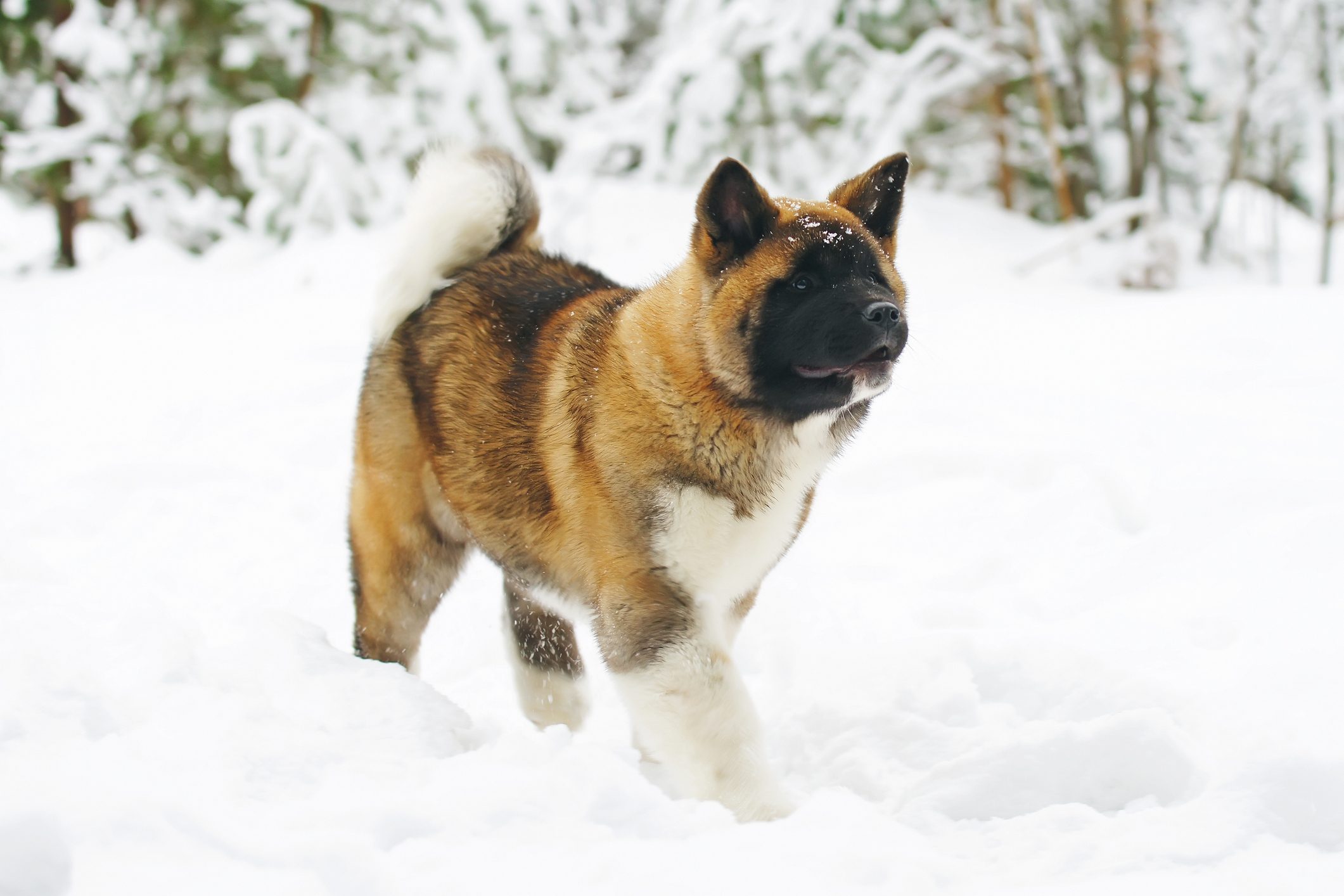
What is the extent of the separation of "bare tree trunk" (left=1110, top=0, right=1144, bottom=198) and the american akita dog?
7.72m

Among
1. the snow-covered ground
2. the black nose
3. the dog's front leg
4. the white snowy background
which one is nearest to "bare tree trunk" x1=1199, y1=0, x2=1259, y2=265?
the white snowy background

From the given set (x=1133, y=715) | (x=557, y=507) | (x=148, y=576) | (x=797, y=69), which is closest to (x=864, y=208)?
(x=557, y=507)

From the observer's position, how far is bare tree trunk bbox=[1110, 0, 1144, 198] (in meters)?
9.37

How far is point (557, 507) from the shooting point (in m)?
2.88

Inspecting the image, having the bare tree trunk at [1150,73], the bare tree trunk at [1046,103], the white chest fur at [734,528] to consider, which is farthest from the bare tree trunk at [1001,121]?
the white chest fur at [734,528]

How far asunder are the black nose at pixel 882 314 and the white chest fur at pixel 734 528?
34 cm

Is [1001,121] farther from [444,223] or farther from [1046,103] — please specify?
[444,223]

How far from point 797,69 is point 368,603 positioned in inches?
275

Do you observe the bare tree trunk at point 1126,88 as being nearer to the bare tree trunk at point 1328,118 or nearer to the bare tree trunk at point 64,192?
the bare tree trunk at point 1328,118

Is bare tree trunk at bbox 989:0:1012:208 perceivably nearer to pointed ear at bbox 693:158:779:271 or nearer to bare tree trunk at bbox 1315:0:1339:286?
bare tree trunk at bbox 1315:0:1339:286

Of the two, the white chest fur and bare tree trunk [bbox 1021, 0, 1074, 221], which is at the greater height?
the white chest fur

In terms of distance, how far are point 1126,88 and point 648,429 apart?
336 inches

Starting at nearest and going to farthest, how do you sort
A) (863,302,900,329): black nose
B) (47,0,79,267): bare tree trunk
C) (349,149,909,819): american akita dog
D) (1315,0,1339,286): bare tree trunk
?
(863,302,900,329): black nose
(349,149,909,819): american akita dog
(1315,0,1339,286): bare tree trunk
(47,0,79,267): bare tree trunk

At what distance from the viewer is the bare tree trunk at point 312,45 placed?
10320 millimetres
